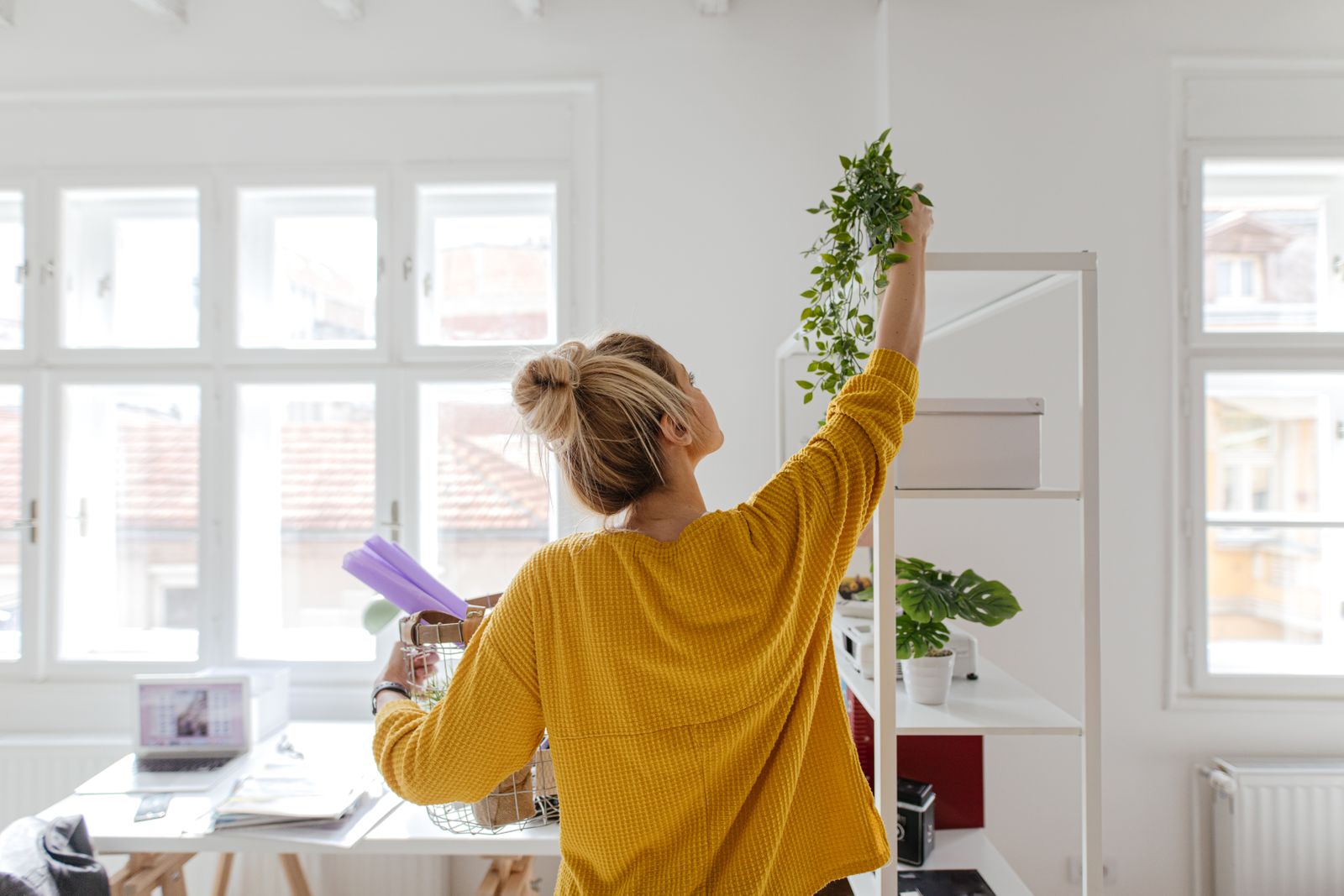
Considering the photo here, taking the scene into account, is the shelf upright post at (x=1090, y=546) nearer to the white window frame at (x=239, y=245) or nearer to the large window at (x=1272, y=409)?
the large window at (x=1272, y=409)

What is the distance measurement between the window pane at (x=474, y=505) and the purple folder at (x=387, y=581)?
128 centimetres

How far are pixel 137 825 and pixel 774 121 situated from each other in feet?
7.60

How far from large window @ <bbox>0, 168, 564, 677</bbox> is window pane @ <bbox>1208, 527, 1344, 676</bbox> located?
208cm

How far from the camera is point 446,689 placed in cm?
102

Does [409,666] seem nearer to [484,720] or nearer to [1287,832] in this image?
Result: [484,720]

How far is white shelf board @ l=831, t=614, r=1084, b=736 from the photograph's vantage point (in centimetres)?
121

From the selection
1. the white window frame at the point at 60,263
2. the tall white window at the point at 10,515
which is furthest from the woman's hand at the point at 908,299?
the tall white window at the point at 10,515

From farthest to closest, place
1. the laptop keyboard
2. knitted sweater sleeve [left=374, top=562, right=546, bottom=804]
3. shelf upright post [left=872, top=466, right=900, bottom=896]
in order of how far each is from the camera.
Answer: the laptop keyboard → shelf upright post [left=872, top=466, right=900, bottom=896] → knitted sweater sleeve [left=374, top=562, right=546, bottom=804]

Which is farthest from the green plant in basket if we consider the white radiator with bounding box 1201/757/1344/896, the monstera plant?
the white radiator with bounding box 1201/757/1344/896

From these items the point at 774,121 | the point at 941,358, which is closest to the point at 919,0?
the point at 774,121

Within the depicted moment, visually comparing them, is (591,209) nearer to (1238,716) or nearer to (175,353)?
(175,353)

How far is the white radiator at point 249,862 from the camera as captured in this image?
2166 mm

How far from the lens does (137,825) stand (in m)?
1.65

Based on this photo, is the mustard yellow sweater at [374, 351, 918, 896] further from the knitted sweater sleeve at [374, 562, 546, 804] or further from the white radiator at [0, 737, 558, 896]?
the white radiator at [0, 737, 558, 896]
